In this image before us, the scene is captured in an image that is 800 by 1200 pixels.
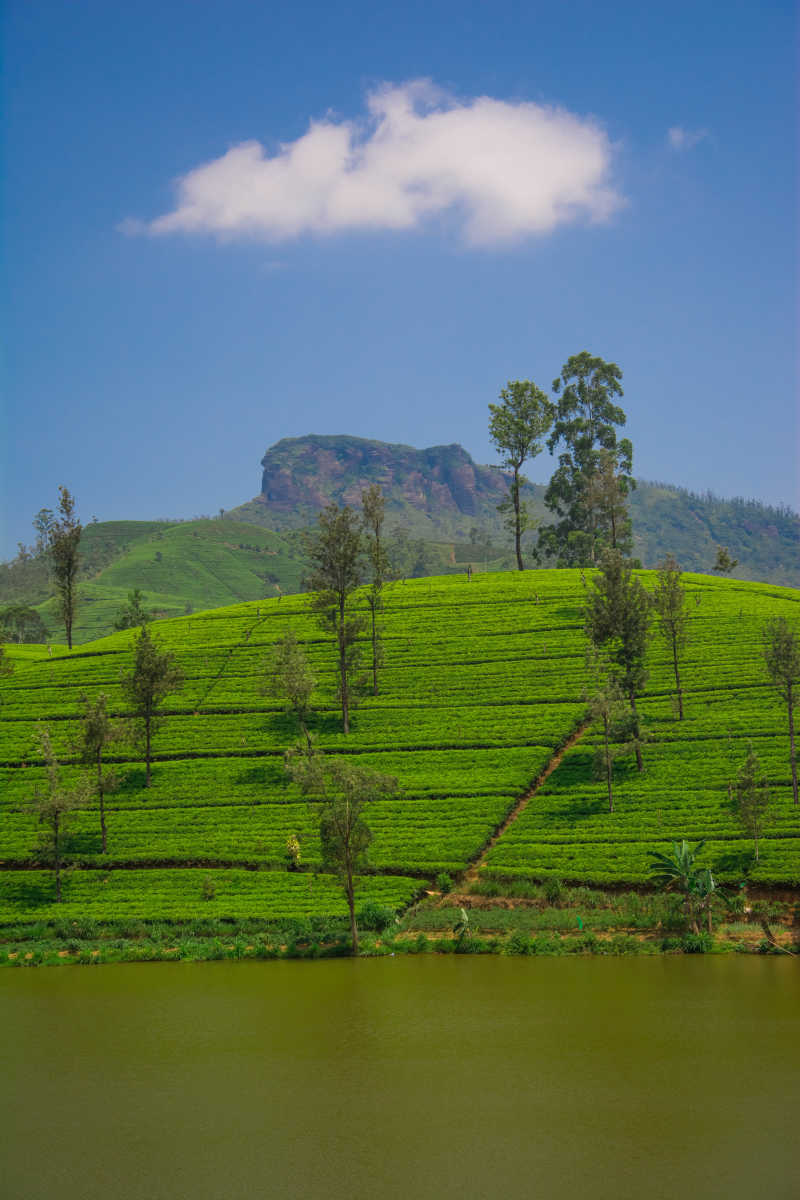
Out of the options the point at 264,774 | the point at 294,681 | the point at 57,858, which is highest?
the point at 294,681

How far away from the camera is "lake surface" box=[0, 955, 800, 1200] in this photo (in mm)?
23109

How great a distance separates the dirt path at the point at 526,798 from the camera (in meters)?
54.0

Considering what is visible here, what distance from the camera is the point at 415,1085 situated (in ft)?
92.5

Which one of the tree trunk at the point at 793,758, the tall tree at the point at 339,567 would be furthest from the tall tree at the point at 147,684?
the tree trunk at the point at 793,758

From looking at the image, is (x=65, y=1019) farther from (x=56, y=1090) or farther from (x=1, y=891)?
(x=1, y=891)

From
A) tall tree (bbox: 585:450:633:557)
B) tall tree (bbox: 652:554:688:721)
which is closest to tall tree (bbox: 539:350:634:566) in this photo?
tall tree (bbox: 585:450:633:557)

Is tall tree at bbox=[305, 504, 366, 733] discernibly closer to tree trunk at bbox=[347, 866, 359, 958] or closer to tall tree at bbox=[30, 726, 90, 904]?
tall tree at bbox=[30, 726, 90, 904]

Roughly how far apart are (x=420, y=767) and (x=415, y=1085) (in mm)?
38478

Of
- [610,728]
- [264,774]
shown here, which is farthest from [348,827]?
[610,728]

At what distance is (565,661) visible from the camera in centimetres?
8212

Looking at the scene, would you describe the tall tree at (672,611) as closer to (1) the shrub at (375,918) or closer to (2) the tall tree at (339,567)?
(2) the tall tree at (339,567)

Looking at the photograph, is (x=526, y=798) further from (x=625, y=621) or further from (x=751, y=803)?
(x=751, y=803)

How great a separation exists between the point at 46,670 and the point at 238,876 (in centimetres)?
5065

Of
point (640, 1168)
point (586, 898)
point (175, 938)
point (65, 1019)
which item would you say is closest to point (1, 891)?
point (175, 938)
